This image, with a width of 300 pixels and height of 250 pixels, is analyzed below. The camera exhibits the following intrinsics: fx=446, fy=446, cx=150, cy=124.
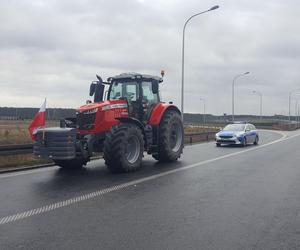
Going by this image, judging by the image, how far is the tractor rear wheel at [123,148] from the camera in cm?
1238

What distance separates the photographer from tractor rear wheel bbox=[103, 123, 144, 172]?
40.6 feet

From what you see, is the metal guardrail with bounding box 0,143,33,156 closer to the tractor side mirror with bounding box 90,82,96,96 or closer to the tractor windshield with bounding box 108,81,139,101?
the tractor side mirror with bounding box 90,82,96,96

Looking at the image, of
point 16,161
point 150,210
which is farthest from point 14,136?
point 150,210

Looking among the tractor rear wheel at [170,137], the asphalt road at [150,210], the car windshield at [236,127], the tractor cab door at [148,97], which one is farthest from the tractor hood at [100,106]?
the car windshield at [236,127]

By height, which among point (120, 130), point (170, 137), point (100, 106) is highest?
point (100, 106)

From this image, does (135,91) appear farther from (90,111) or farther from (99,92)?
(90,111)

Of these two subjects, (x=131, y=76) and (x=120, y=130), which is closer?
(x=120, y=130)

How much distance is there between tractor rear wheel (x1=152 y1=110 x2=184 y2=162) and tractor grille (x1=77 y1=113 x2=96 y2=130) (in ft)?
10.2

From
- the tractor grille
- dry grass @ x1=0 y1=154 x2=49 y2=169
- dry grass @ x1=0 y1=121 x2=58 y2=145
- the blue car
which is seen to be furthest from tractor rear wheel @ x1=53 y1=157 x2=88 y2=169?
the blue car

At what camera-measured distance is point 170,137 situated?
1619cm

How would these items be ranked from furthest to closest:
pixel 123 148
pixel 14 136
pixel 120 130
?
pixel 14 136, pixel 120 130, pixel 123 148

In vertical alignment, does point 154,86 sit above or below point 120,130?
above

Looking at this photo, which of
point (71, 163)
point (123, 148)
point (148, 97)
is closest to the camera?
point (123, 148)

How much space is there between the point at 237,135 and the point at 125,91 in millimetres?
14271
